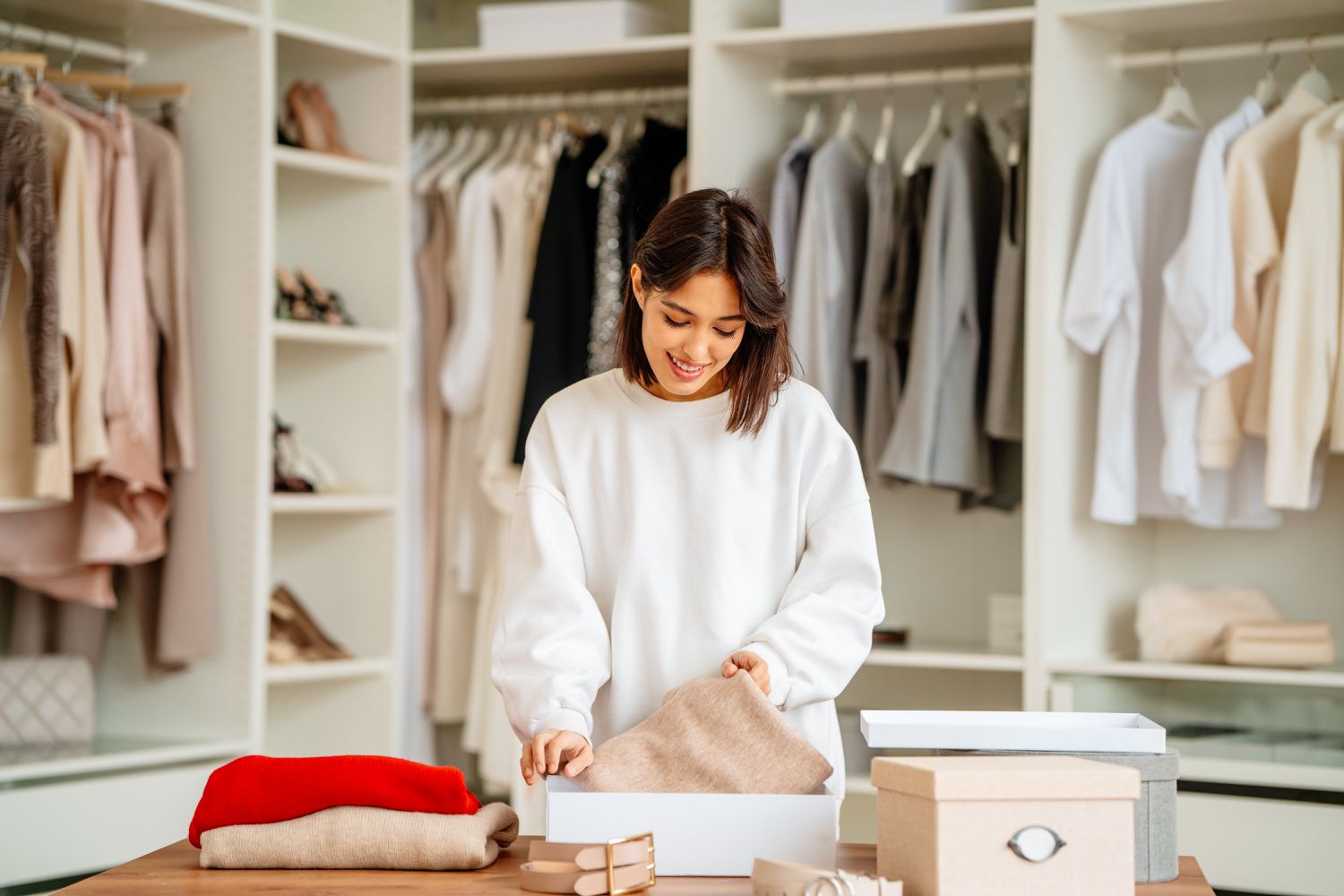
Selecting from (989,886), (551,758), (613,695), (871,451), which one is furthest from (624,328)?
(871,451)

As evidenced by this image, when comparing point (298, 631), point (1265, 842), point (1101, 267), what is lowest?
point (1265, 842)

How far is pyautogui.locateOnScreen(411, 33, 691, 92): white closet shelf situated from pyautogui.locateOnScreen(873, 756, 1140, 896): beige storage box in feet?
8.33

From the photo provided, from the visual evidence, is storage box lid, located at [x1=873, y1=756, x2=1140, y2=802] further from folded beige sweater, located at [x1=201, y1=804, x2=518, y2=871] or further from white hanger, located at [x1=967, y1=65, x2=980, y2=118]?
white hanger, located at [x1=967, y1=65, x2=980, y2=118]

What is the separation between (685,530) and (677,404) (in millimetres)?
161

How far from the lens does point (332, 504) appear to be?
11.7 ft

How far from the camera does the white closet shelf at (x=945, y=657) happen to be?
10.7 ft

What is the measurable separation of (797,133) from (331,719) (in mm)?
1945

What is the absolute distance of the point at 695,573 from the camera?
1827mm

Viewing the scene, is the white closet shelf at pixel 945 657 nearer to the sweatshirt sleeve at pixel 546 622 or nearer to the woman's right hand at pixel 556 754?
the sweatshirt sleeve at pixel 546 622

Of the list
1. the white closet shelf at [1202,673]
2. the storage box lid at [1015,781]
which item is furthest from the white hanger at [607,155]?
the storage box lid at [1015,781]

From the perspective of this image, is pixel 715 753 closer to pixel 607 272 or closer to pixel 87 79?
Result: pixel 607 272

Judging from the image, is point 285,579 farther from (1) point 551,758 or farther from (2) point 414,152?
(1) point 551,758

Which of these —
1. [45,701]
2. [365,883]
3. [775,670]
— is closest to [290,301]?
[45,701]

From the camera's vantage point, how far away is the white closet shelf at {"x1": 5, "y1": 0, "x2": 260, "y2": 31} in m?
3.26
